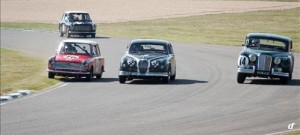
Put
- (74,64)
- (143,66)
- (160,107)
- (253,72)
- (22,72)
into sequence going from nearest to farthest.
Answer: (160,107) < (253,72) < (143,66) < (74,64) < (22,72)

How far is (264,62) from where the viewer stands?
30375mm

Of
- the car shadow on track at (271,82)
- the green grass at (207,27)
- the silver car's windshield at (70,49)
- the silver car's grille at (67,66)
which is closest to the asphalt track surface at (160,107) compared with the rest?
the car shadow on track at (271,82)

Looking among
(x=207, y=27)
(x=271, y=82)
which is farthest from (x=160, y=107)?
(x=207, y=27)

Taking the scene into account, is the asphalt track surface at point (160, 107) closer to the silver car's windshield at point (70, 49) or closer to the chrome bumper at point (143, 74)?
the chrome bumper at point (143, 74)

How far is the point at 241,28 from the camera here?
64125 mm

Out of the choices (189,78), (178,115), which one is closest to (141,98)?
(178,115)

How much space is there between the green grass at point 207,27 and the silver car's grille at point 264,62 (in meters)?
21.7

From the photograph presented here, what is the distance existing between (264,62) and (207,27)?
37541 mm

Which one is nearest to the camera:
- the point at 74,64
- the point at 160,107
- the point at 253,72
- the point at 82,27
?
the point at 160,107

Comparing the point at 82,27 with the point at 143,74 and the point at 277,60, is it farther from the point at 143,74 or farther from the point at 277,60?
the point at 277,60

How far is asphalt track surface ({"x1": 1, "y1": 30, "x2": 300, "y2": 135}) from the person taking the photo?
19.4m

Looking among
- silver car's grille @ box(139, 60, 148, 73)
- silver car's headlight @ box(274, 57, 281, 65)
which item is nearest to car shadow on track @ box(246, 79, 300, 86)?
silver car's headlight @ box(274, 57, 281, 65)

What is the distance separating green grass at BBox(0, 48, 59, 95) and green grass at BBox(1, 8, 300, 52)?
1461 cm

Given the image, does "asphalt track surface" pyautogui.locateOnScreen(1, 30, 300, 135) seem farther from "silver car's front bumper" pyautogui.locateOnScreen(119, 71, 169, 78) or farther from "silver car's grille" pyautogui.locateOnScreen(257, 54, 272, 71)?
"silver car's grille" pyautogui.locateOnScreen(257, 54, 272, 71)
